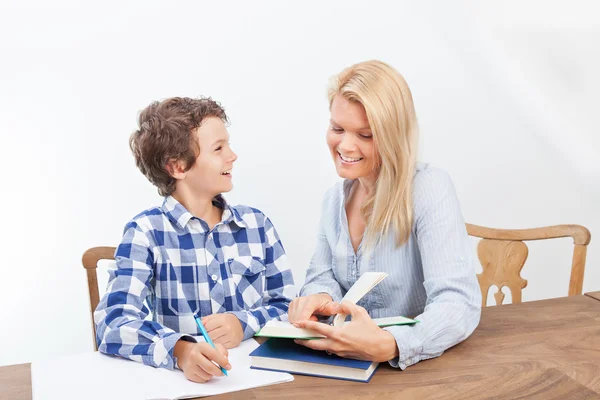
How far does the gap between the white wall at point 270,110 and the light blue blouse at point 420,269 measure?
1.05m

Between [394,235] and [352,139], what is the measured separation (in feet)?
0.81

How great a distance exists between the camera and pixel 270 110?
2.69m

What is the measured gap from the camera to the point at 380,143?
1.45 m

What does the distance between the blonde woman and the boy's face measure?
30cm

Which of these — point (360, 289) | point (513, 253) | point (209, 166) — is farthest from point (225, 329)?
point (513, 253)

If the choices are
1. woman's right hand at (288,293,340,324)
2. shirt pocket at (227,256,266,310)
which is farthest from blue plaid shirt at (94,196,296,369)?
woman's right hand at (288,293,340,324)

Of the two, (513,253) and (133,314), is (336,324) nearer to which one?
(133,314)

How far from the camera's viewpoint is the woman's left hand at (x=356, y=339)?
1212 millimetres

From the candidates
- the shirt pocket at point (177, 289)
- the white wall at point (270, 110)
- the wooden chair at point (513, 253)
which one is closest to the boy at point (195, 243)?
the shirt pocket at point (177, 289)

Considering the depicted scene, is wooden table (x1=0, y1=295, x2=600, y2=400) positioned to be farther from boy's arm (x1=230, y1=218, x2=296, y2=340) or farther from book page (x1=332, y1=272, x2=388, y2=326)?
boy's arm (x1=230, y1=218, x2=296, y2=340)

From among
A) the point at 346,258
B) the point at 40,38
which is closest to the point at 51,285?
the point at 40,38

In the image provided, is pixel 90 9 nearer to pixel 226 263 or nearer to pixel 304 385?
pixel 226 263

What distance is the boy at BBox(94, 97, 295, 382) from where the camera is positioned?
152 cm

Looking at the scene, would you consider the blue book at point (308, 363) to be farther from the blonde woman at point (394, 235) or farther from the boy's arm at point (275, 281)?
the boy's arm at point (275, 281)
